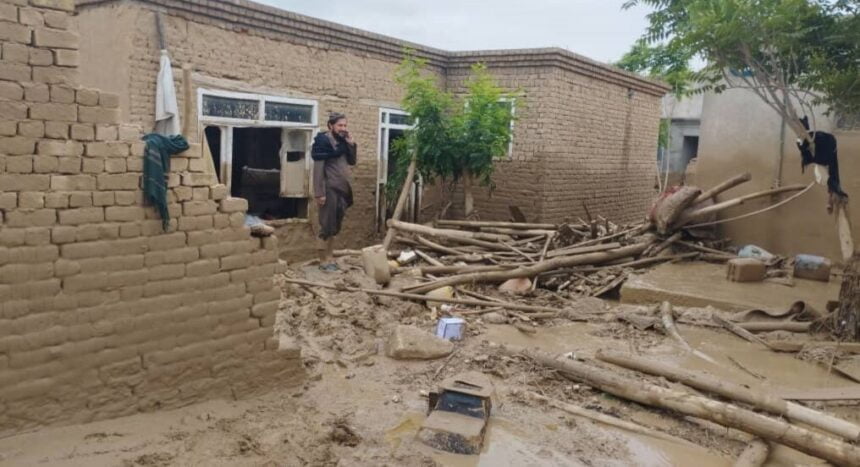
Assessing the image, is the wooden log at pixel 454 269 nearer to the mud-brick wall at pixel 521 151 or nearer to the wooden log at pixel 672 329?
the wooden log at pixel 672 329

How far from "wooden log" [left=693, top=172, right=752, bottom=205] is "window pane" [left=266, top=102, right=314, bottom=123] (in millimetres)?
5999

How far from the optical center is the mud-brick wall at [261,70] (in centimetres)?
848

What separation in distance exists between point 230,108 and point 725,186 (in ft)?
24.0

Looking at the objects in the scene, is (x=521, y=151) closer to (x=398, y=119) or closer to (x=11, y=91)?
(x=398, y=119)

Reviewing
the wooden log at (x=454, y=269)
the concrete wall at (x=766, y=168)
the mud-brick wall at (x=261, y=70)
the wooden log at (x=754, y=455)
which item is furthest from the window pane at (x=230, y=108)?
the wooden log at (x=754, y=455)

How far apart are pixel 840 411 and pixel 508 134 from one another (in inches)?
280

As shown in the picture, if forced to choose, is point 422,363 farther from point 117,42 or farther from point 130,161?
point 117,42

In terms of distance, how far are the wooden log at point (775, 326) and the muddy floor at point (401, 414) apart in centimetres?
33

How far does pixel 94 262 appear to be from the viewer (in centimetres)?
428

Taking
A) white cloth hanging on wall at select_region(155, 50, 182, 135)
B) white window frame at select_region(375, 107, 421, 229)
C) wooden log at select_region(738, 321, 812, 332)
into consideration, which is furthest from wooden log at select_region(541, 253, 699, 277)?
white cloth hanging on wall at select_region(155, 50, 182, 135)

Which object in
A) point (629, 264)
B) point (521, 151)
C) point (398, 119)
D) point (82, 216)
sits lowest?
point (629, 264)

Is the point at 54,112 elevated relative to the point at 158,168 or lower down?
elevated

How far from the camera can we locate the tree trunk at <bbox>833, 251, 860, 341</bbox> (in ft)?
22.5

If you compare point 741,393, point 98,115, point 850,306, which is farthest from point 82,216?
point 850,306
